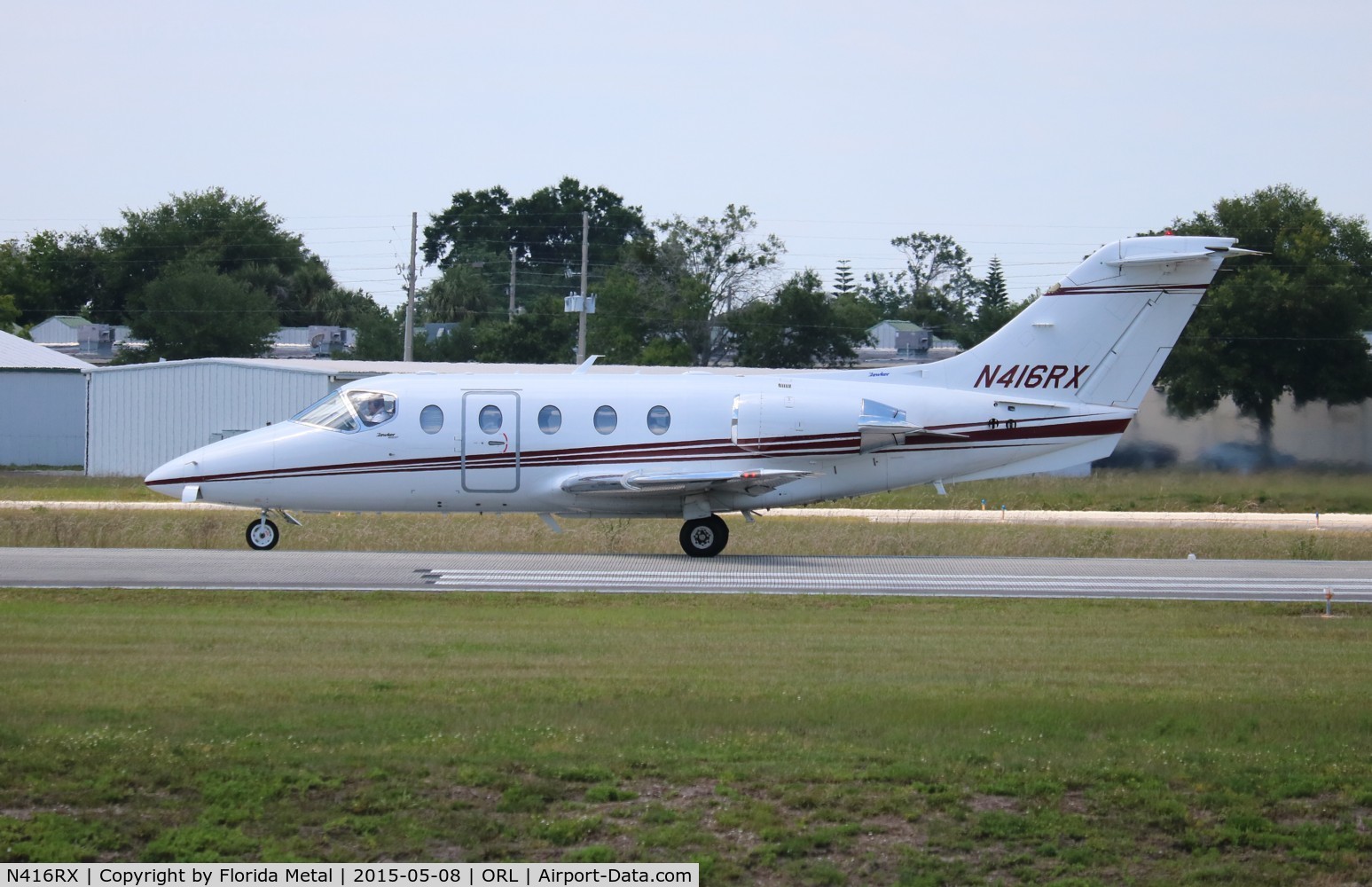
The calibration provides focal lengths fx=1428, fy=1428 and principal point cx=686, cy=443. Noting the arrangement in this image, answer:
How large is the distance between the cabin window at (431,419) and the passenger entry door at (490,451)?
0.38 m

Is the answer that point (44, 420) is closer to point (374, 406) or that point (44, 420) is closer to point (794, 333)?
point (794, 333)

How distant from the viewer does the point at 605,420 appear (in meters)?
22.9

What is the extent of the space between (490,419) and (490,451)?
1.71 feet

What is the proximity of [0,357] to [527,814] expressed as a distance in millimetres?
62199

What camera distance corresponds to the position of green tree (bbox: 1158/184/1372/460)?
34.9 meters

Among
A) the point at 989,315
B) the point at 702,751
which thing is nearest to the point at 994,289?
the point at 989,315

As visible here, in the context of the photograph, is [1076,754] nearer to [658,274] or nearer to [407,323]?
[407,323]

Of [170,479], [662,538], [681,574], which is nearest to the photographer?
[681,574]

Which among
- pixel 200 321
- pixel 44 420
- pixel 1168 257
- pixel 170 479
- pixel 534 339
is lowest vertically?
pixel 170 479

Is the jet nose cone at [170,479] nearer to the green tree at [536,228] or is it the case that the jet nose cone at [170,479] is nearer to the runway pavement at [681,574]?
the runway pavement at [681,574]

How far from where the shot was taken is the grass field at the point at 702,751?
817 centimetres

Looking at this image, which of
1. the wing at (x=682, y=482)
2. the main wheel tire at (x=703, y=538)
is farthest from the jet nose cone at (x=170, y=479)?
the main wheel tire at (x=703, y=538)

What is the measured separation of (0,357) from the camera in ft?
207
